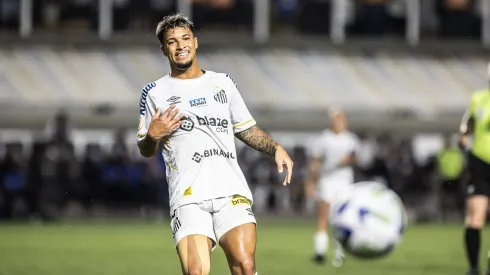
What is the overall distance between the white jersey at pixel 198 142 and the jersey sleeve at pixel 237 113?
7 cm

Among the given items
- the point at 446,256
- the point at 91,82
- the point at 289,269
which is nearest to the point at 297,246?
the point at 446,256

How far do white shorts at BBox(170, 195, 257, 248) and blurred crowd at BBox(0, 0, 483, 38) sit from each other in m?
28.8

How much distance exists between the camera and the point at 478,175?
12859 millimetres

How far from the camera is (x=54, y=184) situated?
29312 mm

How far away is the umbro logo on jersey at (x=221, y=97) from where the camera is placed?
8.50 m

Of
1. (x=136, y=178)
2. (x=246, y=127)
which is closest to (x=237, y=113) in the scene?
(x=246, y=127)

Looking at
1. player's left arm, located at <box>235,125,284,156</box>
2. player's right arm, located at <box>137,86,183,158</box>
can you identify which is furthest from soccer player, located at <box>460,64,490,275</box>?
player's right arm, located at <box>137,86,183,158</box>

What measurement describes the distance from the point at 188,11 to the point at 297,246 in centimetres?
1851

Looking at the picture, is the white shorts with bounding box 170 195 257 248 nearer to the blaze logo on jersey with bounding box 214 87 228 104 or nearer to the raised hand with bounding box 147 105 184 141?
the raised hand with bounding box 147 105 184 141

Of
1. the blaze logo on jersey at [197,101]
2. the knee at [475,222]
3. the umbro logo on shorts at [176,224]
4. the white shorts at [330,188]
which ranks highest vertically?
the blaze logo on jersey at [197,101]

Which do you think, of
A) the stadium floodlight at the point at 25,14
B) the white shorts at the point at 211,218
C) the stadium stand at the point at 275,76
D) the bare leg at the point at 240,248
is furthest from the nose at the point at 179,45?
the stadium floodlight at the point at 25,14

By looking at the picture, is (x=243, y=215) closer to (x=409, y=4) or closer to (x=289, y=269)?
(x=289, y=269)

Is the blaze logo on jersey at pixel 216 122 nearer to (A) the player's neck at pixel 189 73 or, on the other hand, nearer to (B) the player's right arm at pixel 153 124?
(B) the player's right arm at pixel 153 124

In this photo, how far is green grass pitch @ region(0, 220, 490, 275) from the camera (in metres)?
15.2
